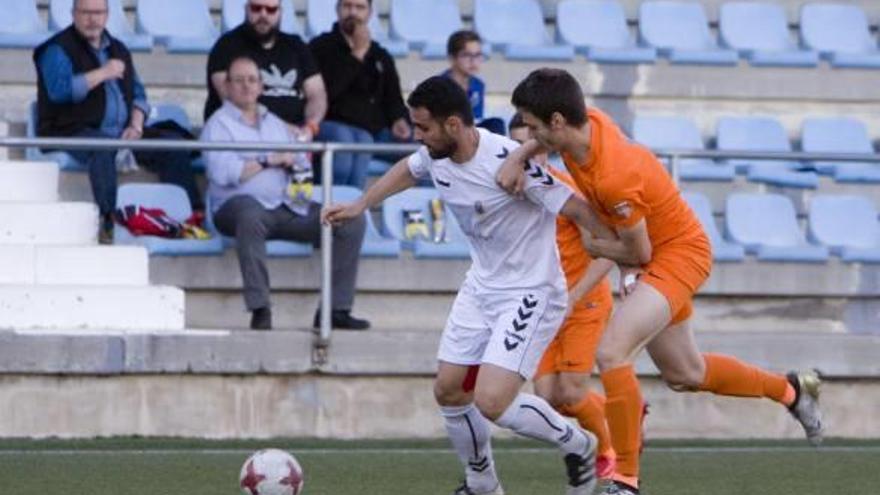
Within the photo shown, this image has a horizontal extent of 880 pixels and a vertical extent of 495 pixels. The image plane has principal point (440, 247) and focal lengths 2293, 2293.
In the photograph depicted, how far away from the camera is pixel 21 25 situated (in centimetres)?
1466

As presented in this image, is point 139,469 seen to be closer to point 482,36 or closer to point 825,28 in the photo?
point 482,36

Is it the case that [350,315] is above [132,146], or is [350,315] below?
below

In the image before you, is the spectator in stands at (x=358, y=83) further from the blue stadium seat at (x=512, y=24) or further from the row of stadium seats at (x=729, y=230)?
the blue stadium seat at (x=512, y=24)

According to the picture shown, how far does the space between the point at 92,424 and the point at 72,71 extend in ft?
6.94

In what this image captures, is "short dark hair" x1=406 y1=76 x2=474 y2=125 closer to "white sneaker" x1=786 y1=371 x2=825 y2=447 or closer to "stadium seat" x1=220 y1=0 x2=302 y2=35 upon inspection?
"white sneaker" x1=786 y1=371 x2=825 y2=447

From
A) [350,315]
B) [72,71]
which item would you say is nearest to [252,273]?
[350,315]

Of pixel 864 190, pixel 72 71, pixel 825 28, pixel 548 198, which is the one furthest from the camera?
pixel 825 28

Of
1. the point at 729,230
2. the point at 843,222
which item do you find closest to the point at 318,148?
the point at 729,230

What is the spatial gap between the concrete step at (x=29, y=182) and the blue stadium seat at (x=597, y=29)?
164 inches

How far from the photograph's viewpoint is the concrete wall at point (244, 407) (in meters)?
12.3

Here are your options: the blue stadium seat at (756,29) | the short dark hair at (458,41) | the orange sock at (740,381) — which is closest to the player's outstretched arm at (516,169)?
the orange sock at (740,381)

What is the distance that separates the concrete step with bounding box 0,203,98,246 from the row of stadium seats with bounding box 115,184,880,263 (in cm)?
19

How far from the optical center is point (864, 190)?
1520cm

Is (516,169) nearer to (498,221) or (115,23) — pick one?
(498,221)
